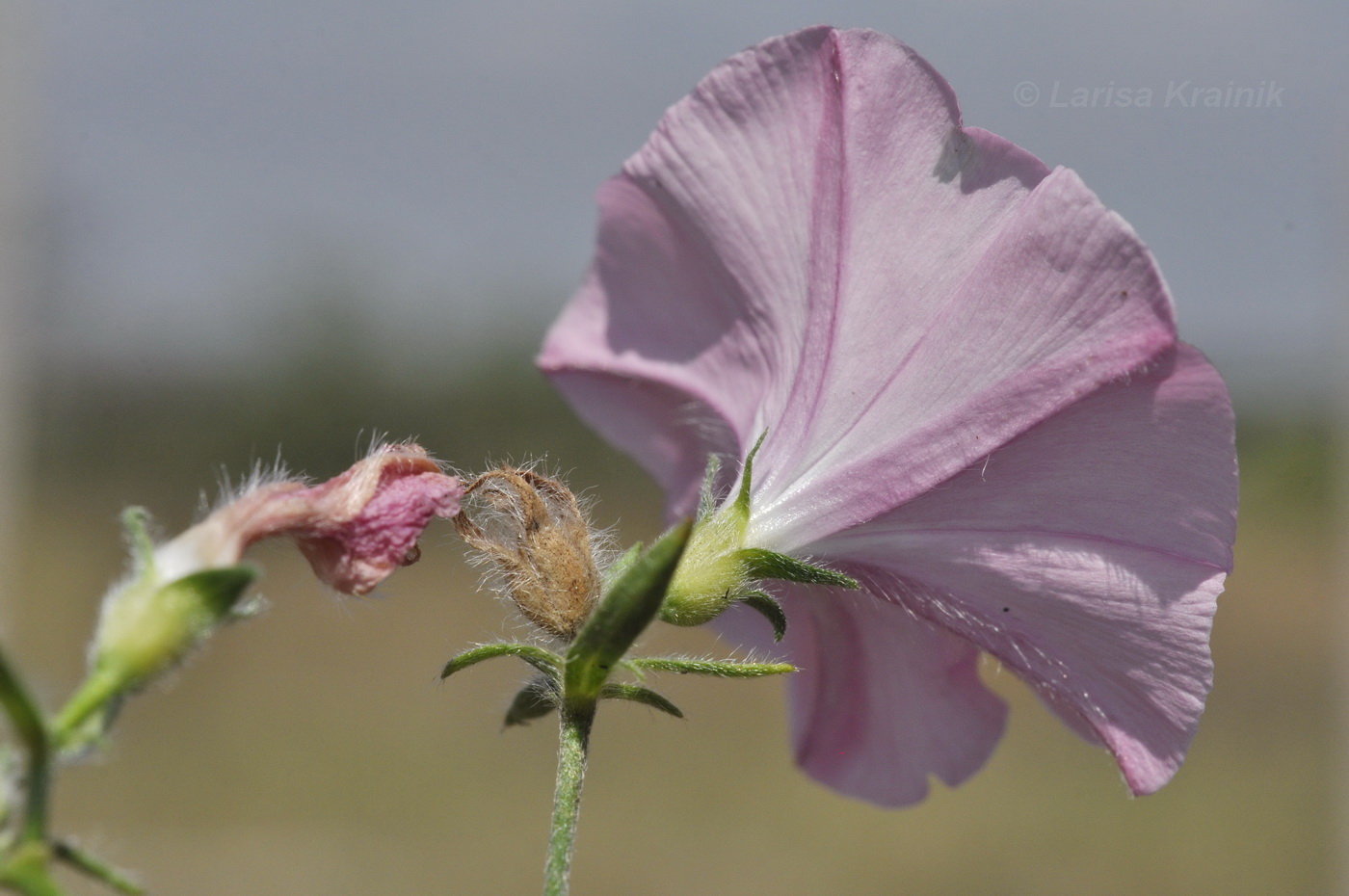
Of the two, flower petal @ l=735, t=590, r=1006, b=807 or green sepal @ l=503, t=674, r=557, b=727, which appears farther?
flower petal @ l=735, t=590, r=1006, b=807

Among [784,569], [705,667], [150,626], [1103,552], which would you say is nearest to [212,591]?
[150,626]

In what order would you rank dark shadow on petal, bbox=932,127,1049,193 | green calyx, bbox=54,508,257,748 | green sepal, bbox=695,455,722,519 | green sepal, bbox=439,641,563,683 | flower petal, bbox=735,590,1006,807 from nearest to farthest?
green calyx, bbox=54,508,257,748
green sepal, bbox=439,641,563,683
dark shadow on petal, bbox=932,127,1049,193
green sepal, bbox=695,455,722,519
flower petal, bbox=735,590,1006,807

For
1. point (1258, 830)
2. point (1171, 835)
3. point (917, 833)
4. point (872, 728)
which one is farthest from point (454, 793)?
point (872, 728)

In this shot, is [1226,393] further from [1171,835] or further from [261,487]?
[1171,835]

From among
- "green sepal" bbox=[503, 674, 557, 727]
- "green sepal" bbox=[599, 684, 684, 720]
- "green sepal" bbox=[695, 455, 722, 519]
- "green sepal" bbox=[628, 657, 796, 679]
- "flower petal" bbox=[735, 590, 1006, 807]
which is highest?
"green sepal" bbox=[695, 455, 722, 519]

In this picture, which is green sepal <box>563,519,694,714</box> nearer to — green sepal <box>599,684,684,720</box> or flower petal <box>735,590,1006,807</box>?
green sepal <box>599,684,684,720</box>

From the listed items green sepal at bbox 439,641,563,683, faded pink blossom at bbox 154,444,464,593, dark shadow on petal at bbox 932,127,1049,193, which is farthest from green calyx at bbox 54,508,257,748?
dark shadow on petal at bbox 932,127,1049,193
